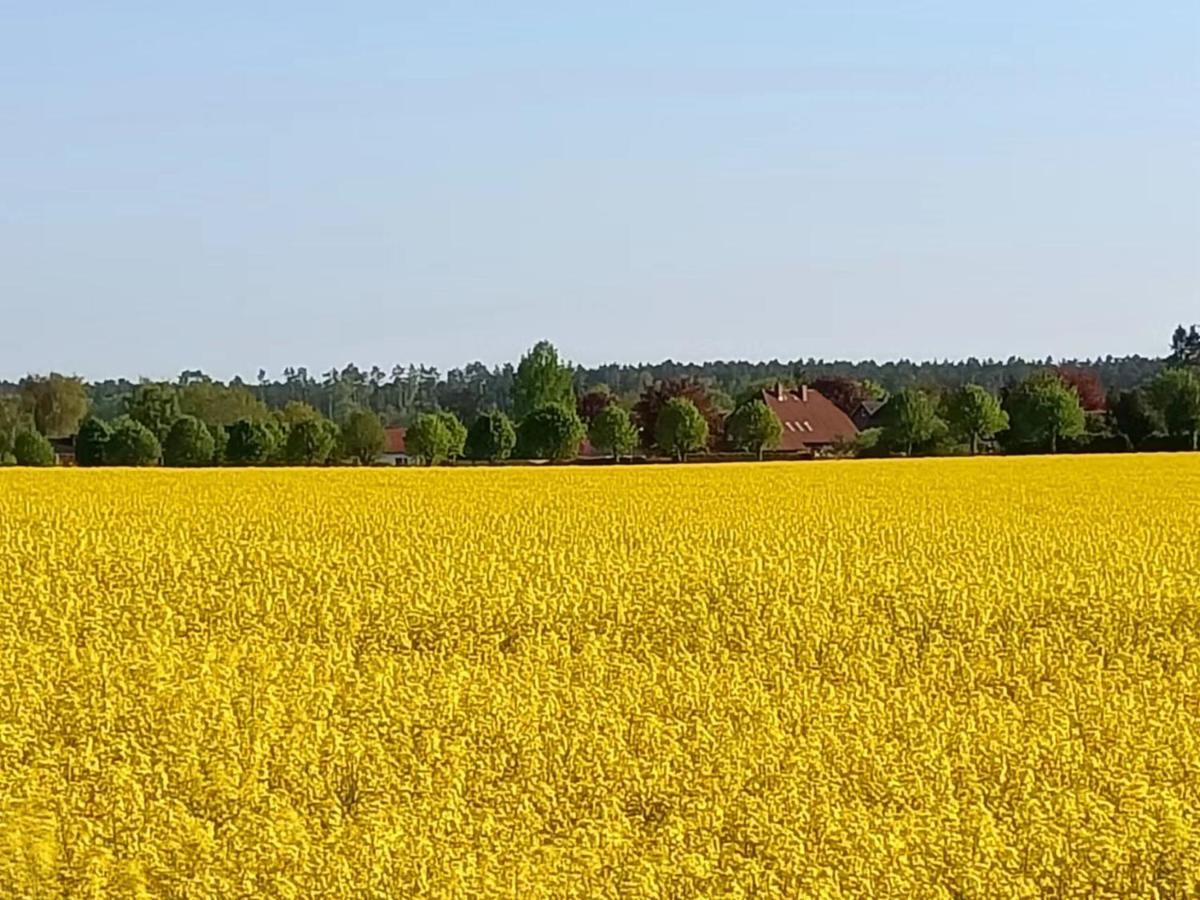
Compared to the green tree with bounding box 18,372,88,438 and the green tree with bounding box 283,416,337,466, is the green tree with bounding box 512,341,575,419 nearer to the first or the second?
the green tree with bounding box 18,372,88,438

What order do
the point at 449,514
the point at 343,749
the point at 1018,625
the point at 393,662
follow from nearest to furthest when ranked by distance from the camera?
the point at 343,749
the point at 393,662
the point at 1018,625
the point at 449,514

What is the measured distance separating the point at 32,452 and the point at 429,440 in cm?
1277

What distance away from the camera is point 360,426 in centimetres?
6009

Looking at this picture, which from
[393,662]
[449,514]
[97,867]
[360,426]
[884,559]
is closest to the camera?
[97,867]

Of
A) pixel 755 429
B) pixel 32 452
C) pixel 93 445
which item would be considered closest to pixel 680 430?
pixel 755 429

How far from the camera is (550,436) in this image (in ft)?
177

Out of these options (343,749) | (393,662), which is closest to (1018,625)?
(393,662)

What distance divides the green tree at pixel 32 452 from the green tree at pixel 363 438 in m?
9.94

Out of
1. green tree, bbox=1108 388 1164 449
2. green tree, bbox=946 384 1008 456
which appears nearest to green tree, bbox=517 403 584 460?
green tree, bbox=946 384 1008 456

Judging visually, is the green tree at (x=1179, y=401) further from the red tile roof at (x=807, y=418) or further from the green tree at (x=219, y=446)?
the red tile roof at (x=807, y=418)

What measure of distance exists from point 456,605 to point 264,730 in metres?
4.08

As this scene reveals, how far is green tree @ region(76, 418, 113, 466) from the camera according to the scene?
5306 cm

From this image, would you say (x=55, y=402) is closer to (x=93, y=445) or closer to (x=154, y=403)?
(x=154, y=403)

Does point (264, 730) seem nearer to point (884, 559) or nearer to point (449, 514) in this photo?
point (884, 559)
